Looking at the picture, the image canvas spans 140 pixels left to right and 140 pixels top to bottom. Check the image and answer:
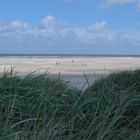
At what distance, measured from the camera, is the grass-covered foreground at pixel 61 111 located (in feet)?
15.6

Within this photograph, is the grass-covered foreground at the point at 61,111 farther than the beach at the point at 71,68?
No

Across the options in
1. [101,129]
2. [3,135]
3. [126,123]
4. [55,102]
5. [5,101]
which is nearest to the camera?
[3,135]

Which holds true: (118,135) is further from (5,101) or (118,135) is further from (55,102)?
(5,101)

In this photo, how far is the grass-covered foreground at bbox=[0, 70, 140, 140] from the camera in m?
4.77

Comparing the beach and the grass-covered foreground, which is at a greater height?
the grass-covered foreground

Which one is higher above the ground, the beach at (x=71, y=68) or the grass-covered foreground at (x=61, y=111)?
the grass-covered foreground at (x=61, y=111)

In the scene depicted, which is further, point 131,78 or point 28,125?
point 131,78

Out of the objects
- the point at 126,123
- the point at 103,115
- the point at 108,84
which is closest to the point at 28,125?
the point at 103,115

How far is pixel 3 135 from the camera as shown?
14.5 ft

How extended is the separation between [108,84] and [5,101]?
229 centimetres

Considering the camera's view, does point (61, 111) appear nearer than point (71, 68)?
Yes

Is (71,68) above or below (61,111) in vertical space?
below

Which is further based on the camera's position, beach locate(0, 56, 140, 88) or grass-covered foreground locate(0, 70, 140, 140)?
beach locate(0, 56, 140, 88)

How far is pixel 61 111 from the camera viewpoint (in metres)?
5.54
